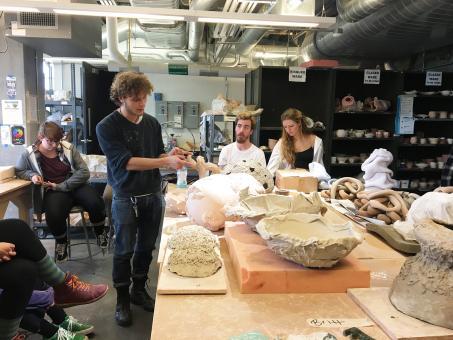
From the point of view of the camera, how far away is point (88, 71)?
5.11 meters

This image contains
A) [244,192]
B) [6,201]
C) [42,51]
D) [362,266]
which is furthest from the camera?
[42,51]

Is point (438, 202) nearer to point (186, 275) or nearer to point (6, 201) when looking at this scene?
point (186, 275)

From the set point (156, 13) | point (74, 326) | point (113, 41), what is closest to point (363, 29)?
point (156, 13)

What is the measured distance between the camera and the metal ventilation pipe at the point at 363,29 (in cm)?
334

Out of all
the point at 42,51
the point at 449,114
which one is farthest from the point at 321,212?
the point at 449,114

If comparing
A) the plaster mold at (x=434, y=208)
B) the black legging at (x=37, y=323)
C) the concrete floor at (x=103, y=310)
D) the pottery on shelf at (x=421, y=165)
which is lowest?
the concrete floor at (x=103, y=310)

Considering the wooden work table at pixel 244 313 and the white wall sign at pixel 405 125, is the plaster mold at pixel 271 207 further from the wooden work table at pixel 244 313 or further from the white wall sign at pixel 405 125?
the white wall sign at pixel 405 125

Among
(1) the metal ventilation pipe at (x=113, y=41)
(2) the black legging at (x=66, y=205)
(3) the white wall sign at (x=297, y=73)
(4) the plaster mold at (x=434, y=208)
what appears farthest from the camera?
(1) the metal ventilation pipe at (x=113, y=41)

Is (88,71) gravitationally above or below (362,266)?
above

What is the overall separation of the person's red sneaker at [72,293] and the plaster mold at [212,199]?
35.9 inches

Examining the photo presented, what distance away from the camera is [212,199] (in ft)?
5.38

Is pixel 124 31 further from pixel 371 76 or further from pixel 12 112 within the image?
pixel 371 76

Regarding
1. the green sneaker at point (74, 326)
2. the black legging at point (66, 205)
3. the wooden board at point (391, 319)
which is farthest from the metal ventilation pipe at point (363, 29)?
the green sneaker at point (74, 326)

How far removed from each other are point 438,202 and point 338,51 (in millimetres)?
4320
